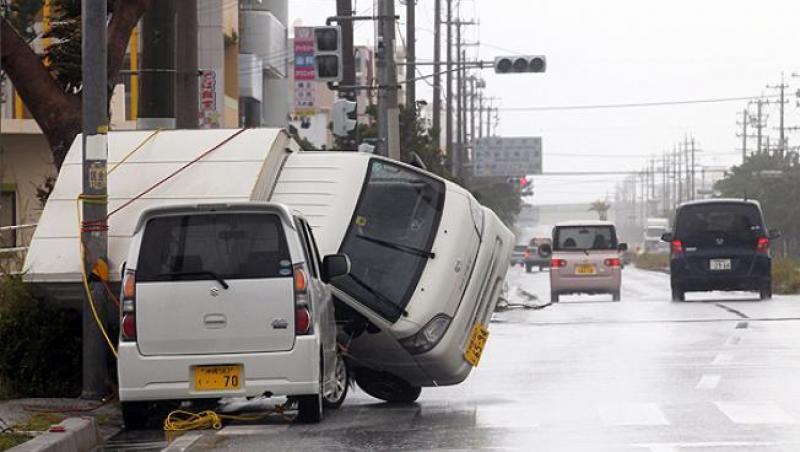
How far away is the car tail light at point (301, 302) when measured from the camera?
1307cm

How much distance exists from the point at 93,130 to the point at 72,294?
5.14ft

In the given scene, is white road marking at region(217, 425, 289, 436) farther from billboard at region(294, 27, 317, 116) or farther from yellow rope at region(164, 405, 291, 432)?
billboard at region(294, 27, 317, 116)

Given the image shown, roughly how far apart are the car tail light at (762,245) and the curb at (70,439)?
22668 mm

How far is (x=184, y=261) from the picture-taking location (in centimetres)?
1318

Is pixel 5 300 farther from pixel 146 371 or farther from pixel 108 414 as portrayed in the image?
pixel 146 371

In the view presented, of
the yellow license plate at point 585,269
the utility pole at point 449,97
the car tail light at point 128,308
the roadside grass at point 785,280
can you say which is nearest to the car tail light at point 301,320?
the car tail light at point 128,308

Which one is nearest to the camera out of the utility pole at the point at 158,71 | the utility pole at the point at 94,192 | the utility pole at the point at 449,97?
the utility pole at the point at 94,192

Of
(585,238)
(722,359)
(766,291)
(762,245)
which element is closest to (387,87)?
(585,238)

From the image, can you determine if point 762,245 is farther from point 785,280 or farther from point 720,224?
point 785,280

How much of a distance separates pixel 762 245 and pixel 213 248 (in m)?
22.1

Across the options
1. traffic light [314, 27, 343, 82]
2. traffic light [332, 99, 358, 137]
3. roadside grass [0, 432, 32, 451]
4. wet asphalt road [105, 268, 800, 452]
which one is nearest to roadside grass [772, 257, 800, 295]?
traffic light [332, 99, 358, 137]

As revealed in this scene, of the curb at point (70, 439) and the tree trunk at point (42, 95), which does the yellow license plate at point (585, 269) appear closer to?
the tree trunk at point (42, 95)

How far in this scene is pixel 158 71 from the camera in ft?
67.4

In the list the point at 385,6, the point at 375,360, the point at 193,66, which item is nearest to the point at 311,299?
the point at 375,360
